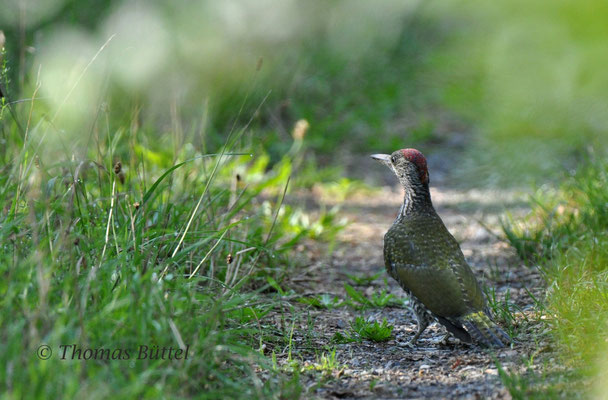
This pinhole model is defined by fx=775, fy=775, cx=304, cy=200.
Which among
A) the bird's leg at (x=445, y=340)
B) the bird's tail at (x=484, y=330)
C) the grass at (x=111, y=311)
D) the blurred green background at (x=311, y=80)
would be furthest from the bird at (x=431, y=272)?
the blurred green background at (x=311, y=80)

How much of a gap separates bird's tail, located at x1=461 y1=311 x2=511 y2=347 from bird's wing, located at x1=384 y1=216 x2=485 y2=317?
0.17 ft

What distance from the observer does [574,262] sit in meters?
4.73

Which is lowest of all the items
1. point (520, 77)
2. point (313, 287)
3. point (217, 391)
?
point (313, 287)

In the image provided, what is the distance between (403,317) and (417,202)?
2.46ft

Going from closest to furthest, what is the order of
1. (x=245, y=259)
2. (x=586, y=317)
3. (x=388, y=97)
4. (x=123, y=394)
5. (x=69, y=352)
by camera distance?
1. (x=123, y=394)
2. (x=69, y=352)
3. (x=586, y=317)
4. (x=245, y=259)
5. (x=388, y=97)

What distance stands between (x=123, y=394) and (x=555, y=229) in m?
3.78

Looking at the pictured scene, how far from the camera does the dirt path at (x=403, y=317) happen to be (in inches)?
142

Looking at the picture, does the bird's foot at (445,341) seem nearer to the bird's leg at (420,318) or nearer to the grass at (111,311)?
the bird's leg at (420,318)

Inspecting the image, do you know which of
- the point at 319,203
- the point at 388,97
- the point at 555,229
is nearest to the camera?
the point at 555,229

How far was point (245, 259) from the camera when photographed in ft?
16.8

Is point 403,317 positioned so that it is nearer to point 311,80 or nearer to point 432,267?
point 432,267

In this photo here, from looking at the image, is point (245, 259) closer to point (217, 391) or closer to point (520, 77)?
point (217, 391)

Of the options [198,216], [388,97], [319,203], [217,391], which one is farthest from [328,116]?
[217,391]

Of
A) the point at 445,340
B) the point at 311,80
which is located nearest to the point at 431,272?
the point at 445,340
